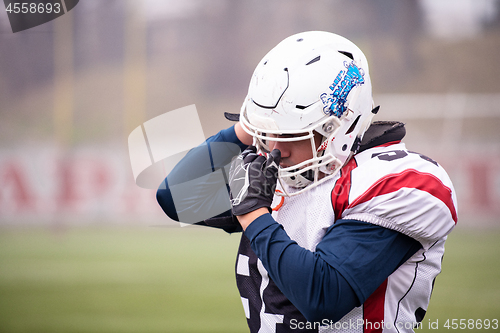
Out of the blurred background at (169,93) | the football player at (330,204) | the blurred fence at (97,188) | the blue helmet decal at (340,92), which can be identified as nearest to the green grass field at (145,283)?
the blurred background at (169,93)

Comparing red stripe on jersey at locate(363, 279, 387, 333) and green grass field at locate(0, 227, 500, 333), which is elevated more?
red stripe on jersey at locate(363, 279, 387, 333)

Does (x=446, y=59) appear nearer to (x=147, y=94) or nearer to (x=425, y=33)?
(x=425, y=33)

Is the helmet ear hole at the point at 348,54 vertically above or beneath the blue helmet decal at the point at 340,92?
above

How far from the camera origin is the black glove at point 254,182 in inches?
36.0

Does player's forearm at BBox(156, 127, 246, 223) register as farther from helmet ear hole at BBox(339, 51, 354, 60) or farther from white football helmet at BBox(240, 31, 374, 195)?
helmet ear hole at BBox(339, 51, 354, 60)

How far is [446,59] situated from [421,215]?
30.2ft

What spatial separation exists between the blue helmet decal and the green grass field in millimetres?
1943

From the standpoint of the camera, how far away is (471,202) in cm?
536

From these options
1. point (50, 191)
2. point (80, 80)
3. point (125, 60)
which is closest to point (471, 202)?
point (50, 191)

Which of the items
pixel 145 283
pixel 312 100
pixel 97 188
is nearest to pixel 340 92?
pixel 312 100

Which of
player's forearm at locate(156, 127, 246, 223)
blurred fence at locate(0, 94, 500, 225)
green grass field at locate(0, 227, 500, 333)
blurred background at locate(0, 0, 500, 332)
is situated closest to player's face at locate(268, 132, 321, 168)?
player's forearm at locate(156, 127, 246, 223)

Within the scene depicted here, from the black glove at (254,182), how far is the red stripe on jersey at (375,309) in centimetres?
29

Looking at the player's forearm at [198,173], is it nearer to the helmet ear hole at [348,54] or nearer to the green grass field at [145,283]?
the helmet ear hole at [348,54]

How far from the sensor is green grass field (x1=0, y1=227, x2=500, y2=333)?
2.71 metres
